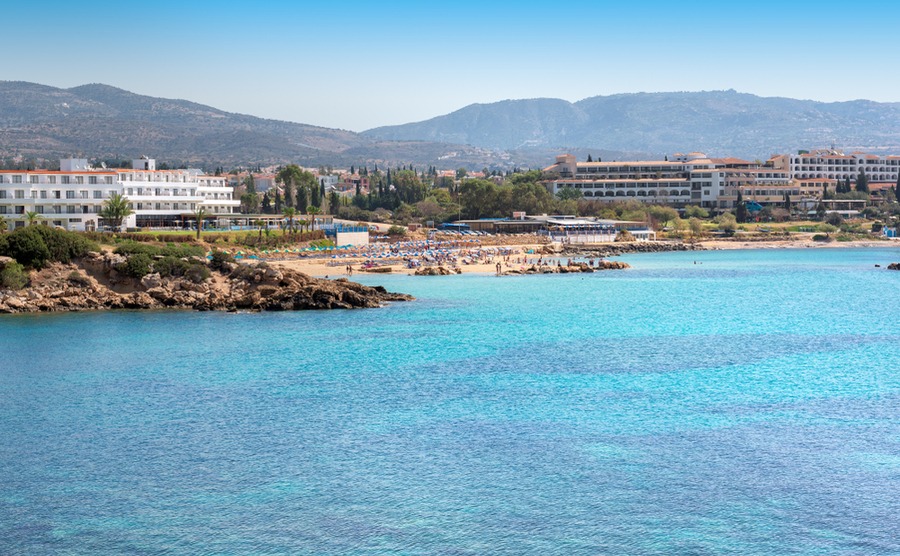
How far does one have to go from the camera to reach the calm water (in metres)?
17.2

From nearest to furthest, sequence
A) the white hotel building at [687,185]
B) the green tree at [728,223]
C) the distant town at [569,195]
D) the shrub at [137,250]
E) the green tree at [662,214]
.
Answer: the shrub at [137,250], the distant town at [569,195], the green tree at [728,223], the green tree at [662,214], the white hotel building at [687,185]

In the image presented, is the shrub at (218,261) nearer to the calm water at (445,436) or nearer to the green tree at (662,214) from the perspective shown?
the calm water at (445,436)

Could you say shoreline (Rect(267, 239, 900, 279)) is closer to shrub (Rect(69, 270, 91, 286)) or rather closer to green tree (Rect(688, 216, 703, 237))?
green tree (Rect(688, 216, 703, 237))

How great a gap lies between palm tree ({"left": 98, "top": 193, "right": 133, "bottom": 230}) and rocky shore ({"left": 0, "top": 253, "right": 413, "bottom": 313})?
18.3 metres

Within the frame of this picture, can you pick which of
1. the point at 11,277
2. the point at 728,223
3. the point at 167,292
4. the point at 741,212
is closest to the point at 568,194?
the point at 741,212

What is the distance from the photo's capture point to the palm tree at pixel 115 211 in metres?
64.2

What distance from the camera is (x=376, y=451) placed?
21.8m

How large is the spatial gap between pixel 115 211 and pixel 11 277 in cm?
2019

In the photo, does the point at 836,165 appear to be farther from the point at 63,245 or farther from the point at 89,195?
the point at 63,245

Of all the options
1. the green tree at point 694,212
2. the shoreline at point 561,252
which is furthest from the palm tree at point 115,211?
the green tree at point 694,212

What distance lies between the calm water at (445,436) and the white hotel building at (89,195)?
83.3ft

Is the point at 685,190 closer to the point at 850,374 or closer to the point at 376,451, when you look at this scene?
the point at 850,374

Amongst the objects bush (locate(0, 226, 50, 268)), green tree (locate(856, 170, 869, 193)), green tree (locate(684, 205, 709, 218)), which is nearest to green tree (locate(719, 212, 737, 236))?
green tree (locate(684, 205, 709, 218))

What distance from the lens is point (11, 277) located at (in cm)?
4450
